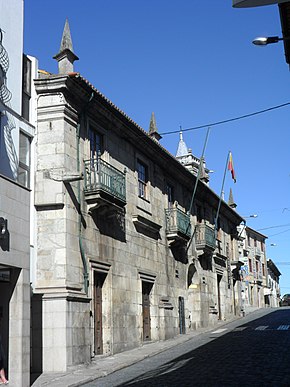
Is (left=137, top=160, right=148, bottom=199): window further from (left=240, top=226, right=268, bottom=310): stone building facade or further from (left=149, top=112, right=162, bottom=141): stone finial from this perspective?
(left=240, top=226, right=268, bottom=310): stone building facade

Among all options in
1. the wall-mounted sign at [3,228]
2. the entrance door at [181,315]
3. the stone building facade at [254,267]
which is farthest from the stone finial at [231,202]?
the wall-mounted sign at [3,228]

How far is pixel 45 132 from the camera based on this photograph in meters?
15.0

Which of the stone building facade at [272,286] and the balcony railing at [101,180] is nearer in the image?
Answer: the balcony railing at [101,180]

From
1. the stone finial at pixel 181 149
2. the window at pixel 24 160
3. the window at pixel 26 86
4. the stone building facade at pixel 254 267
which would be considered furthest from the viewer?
the stone building facade at pixel 254 267

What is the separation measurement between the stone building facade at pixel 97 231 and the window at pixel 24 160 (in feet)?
1.69

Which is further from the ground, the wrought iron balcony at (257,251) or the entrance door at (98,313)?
the wrought iron balcony at (257,251)

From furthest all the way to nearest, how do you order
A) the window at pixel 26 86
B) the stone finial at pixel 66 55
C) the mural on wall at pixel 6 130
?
the stone finial at pixel 66 55 → the window at pixel 26 86 → the mural on wall at pixel 6 130

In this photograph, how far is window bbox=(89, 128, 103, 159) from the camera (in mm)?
16750

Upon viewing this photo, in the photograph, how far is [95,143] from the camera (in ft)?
56.0

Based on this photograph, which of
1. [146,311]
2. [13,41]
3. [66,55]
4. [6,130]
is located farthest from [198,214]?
[6,130]

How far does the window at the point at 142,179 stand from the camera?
20.2m

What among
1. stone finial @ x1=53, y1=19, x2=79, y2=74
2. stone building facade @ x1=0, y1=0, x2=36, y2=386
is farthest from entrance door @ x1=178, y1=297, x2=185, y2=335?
stone finial @ x1=53, y1=19, x2=79, y2=74

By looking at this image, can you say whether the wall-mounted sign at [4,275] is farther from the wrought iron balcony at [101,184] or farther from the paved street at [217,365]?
the wrought iron balcony at [101,184]

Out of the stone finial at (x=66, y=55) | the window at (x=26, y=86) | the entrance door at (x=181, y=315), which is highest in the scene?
the stone finial at (x=66, y=55)
